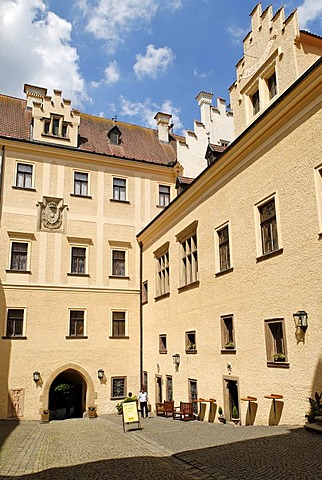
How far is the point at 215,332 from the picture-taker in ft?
52.2

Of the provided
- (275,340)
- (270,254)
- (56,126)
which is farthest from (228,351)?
(56,126)

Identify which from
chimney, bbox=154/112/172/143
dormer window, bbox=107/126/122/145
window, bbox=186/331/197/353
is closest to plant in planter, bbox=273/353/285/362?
window, bbox=186/331/197/353

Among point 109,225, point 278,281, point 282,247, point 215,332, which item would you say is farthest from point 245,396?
point 109,225

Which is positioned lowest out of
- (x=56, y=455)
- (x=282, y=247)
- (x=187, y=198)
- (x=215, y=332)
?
(x=56, y=455)

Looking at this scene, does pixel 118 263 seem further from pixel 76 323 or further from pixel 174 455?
pixel 174 455

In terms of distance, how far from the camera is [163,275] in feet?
72.9

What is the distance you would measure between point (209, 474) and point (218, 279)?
846 cm

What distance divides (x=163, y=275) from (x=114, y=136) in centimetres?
1115

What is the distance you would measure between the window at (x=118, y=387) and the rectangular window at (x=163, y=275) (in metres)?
5.43

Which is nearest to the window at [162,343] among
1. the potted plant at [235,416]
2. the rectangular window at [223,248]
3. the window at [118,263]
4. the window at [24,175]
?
the window at [118,263]

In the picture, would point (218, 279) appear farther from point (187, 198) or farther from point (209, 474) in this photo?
point (209, 474)

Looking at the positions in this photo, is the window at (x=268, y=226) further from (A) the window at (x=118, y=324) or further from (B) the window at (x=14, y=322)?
(B) the window at (x=14, y=322)

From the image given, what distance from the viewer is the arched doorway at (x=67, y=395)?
85.0 ft

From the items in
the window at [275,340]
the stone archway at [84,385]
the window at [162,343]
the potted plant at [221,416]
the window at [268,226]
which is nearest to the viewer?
the window at [275,340]
